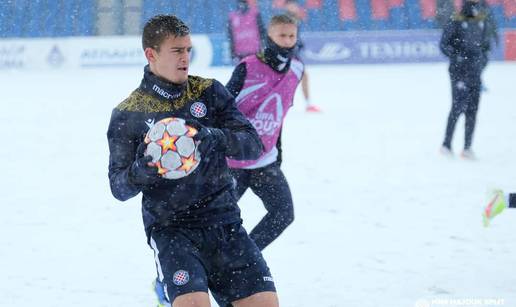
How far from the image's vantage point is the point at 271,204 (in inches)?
188

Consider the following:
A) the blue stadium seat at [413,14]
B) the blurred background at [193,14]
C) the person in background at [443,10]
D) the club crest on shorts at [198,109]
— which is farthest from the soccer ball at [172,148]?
the blue stadium seat at [413,14]

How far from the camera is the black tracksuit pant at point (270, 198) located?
473 centimetres

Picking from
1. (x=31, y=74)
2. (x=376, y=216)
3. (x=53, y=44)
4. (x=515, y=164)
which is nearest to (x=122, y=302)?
(x=376, y=216)

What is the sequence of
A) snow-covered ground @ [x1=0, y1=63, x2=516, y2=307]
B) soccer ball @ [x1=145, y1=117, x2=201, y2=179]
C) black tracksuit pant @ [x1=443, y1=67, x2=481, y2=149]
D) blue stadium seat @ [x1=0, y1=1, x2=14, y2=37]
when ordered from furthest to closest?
blue stadium seat @ [x1=0, y1=1, x2=14, y2=37] → black tracksuit pant @ [x1=443, y1=67, x2=481, y2=149] → snow-covered ground @ [x1=0, y1=63, x2=516, y2=307] → soccer ball @ [x1=145, y1=117, x2=201, y2=179]

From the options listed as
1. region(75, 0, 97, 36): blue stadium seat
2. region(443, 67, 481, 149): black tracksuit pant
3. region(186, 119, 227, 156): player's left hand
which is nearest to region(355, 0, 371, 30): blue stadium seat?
region(75, 0, 97, 36): blue stadium seat

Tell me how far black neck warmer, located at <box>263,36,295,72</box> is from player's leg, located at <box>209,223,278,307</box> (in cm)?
164

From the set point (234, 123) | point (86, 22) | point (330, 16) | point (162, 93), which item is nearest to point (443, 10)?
point (330, 16)

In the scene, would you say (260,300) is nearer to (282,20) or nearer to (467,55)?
(282,20)

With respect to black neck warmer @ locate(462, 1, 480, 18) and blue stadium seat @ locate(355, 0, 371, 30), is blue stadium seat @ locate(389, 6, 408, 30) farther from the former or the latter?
black neck warmer @ locate(462, 1, 480, 18)

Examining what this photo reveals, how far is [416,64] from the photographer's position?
63.8ft

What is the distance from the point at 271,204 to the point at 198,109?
4.78 feet

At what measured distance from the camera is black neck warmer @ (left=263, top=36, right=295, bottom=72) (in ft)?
15.7

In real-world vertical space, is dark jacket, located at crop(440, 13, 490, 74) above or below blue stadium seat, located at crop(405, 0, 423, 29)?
above

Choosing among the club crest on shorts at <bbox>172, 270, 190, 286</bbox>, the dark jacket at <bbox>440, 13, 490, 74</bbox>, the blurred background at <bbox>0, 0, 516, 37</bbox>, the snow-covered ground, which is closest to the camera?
the club crest on shorts at <bbox>172, 270, 190, 286</bbox>
